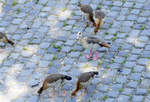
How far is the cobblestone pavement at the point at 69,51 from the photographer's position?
12484mm

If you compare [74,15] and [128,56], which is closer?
[128,56]

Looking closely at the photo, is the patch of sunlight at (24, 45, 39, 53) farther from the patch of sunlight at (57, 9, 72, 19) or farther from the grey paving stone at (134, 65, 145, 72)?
the grey paving stone at (134, 65, 145, 72)

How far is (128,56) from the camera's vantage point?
13727mm

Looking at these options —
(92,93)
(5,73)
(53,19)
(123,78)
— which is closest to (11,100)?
(5,73)

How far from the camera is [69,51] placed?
46.8 feet

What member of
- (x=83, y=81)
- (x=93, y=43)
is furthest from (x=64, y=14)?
(x=83, y=81)

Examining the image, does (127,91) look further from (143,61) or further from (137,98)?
(143,61)

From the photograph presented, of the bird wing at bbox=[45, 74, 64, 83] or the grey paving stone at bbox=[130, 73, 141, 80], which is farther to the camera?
the grey paving stone at bbox=[130, 73, 141, 80]

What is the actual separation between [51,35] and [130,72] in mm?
3654

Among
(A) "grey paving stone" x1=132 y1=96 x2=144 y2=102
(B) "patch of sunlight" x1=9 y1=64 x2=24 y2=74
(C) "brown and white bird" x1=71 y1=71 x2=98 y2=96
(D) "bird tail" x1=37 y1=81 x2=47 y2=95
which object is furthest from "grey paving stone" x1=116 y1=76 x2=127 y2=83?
(B) "patch of sunlight" x1=9 y1=64 x2=24 y2=74

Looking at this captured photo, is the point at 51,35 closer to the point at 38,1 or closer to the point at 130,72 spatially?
the point at 38,1

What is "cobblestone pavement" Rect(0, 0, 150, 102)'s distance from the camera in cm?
1248

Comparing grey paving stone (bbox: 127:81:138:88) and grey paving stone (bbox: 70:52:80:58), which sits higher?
grey paving stone (bbox: 127:81:138:88)

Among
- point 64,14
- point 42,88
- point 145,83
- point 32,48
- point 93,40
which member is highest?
point 93,40
